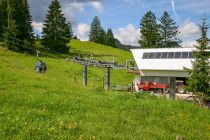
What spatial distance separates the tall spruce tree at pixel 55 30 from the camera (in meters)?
82.1

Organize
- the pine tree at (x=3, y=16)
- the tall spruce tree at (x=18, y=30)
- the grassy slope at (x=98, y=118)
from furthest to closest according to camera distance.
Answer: the pine tree at (x=3, y=16)
the tall spruce tree at (x=18, y=30)
the grassy slope at (x=98, y=118)

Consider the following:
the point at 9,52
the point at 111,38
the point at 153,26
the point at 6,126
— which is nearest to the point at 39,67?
the point at 9,52

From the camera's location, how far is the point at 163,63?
2032 inches

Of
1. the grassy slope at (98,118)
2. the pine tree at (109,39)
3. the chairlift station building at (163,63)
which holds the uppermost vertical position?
the pine tree at (109,39)

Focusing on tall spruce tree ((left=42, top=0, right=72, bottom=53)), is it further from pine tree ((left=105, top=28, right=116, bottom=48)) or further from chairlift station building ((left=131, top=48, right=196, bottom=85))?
pine tree ((left=105, top=28, right=116, bottom=48))

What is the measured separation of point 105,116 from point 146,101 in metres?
5.92

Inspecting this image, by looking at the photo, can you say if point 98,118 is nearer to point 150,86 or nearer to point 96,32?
point 150,86

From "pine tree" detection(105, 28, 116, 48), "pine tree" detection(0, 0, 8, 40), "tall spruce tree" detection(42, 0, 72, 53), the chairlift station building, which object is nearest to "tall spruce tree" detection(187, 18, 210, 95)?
the chairlift station building

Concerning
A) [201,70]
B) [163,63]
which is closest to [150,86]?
[163,63]

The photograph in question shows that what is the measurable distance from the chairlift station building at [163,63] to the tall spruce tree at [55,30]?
31.5 m

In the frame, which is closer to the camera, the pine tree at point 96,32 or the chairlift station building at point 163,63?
the chairlift station building at point 163,63

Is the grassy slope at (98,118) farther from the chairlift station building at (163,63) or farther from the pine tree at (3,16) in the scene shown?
the pine tree at (3,16)

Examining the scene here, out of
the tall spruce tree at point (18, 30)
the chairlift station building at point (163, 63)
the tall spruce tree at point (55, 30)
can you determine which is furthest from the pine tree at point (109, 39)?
the chairlift station building at point (163, 63)

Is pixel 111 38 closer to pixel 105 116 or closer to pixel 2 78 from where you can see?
pixel 2 78
